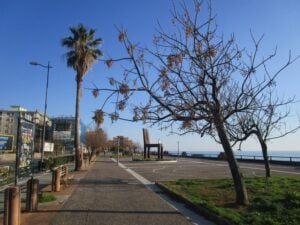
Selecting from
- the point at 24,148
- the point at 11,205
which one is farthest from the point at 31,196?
the point at 11,205

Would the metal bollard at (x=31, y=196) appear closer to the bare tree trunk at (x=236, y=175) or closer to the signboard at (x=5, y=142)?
the bare tree trunk at (x=236, y=175)

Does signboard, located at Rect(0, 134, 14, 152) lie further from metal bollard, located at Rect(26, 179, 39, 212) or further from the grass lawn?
metal bollard, located at Rect(26, 179, 39, 212)

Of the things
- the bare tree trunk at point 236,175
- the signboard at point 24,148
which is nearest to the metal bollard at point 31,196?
the signboard at point 24,148

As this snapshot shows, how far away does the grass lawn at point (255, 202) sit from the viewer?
1114 centimetres

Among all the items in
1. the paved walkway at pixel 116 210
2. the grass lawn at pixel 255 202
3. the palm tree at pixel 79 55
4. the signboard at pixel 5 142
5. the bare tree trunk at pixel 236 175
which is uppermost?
the palm tree at pixel 79 55

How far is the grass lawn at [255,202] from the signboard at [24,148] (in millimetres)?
5089

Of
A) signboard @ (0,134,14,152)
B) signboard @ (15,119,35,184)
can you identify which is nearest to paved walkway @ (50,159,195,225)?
signboard @ (15,119,35,184)

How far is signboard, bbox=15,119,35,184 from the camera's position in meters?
11.2

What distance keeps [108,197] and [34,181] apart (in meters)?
4.30

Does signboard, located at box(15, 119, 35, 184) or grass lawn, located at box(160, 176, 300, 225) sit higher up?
signboard, located at box(15, 119, 35, 184)

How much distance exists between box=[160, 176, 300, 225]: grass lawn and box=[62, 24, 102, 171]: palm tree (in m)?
20.4

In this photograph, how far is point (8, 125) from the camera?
16050cm

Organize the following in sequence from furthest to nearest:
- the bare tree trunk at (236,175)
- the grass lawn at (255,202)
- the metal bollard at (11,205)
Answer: the bare tree trunk at (236,175) < the grass lawn at (255,202) < the metal bollard at (11,205)

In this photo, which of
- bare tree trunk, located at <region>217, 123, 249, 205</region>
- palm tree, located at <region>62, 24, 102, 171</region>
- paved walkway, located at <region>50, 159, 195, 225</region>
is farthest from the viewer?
palm tree, located at <region>62, 24, 102, 171</region>
